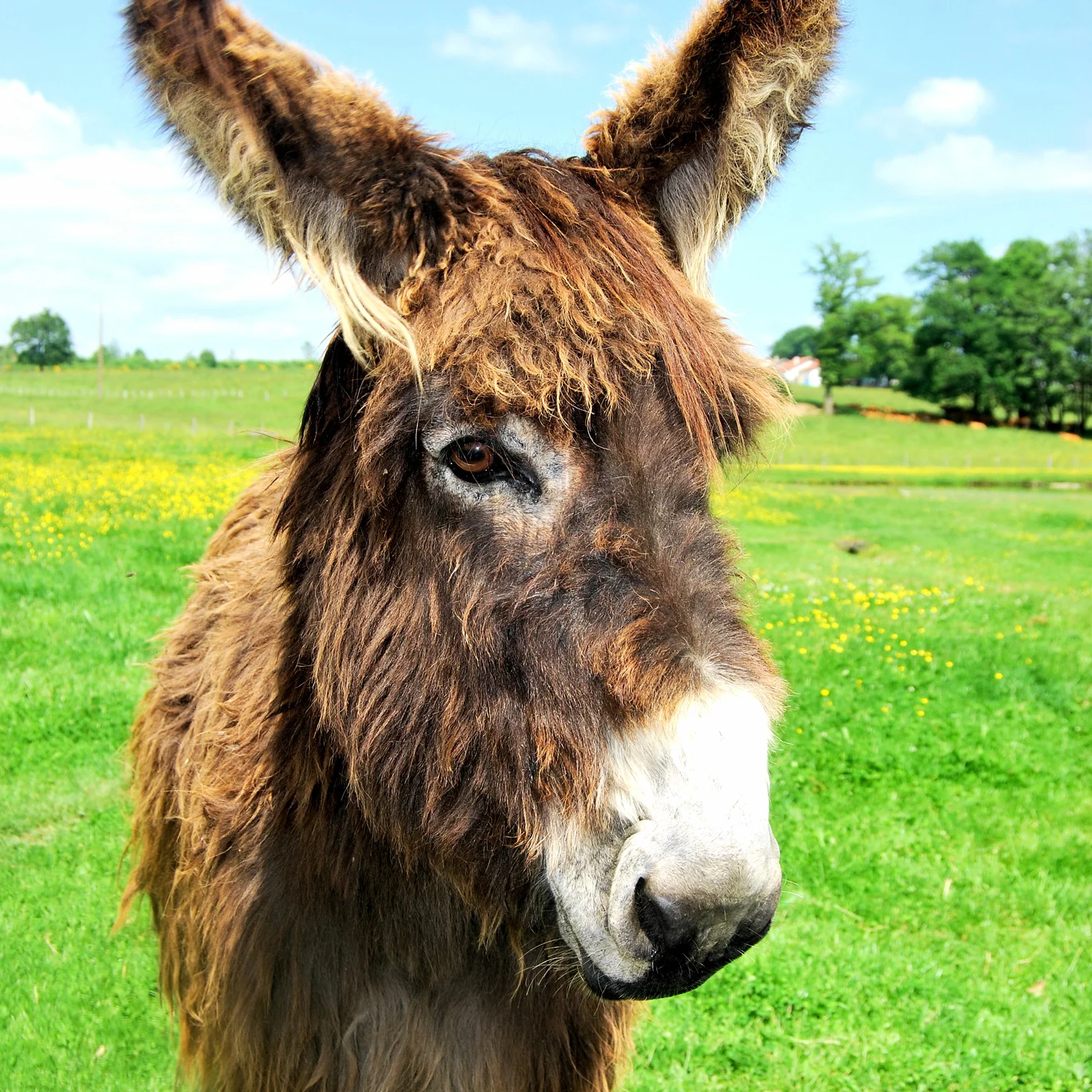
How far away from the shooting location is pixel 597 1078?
271cm

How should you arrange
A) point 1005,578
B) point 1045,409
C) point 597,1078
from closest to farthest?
point 597,1078
point 1005,578
point 1045,409

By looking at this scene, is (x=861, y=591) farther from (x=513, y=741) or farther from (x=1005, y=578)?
(x=513, y=741)

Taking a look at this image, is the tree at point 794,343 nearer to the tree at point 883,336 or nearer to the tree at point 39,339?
the tree at point 883,336

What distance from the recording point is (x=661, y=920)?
1.60 m

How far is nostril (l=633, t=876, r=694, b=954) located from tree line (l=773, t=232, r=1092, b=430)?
77.0 m

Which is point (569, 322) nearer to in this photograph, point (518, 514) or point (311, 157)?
point (518, 514)

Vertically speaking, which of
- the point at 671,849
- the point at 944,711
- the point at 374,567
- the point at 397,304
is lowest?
the point at 944,711

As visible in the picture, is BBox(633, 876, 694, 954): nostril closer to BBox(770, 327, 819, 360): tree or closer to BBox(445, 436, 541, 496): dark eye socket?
BBox(445, 436, 541, 496): dark eye socket

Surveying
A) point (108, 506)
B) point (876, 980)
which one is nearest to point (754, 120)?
point (876, 980)

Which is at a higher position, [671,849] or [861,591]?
[671,849]

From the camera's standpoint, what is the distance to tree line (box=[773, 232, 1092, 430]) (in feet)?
248

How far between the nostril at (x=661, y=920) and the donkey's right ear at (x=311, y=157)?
3.68 feet

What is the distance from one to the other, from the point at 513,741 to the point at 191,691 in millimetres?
1698

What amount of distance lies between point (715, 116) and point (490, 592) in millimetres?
1400
